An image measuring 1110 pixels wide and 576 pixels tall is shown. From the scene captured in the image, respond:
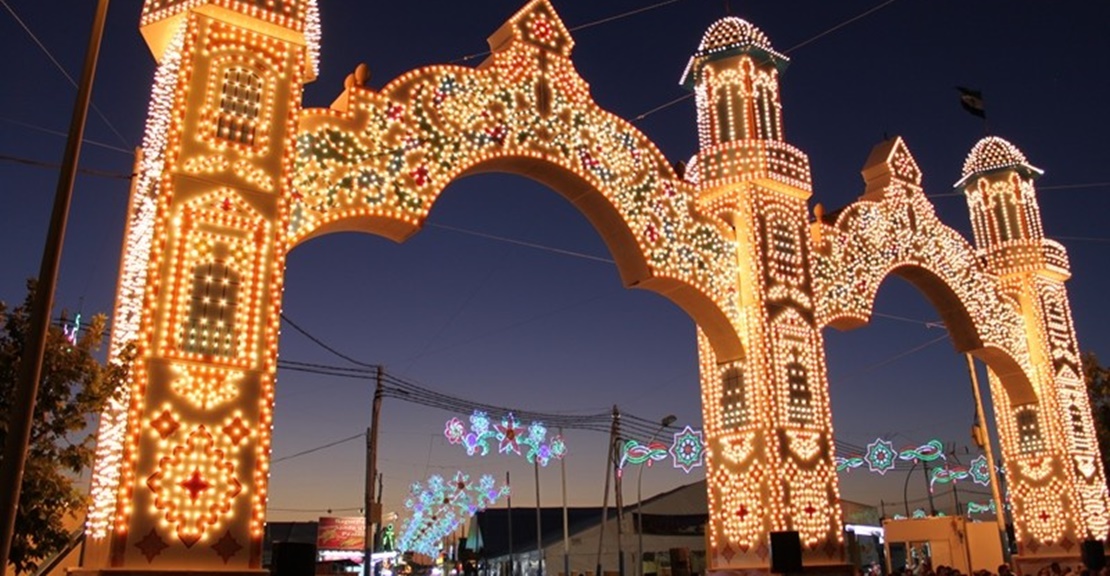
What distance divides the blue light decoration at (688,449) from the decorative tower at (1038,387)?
7.15 meters

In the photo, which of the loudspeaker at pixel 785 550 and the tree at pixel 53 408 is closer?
the tree at pixel 53 408

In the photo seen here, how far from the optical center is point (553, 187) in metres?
14.2

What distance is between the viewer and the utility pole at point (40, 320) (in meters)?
6.42

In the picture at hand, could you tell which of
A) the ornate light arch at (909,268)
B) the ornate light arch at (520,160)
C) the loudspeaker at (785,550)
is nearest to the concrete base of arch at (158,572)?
the ornate light arch at (520,160)

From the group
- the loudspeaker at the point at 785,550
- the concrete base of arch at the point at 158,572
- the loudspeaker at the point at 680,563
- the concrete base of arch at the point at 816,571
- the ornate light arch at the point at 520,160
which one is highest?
the ornate light arch at the point at 520,160

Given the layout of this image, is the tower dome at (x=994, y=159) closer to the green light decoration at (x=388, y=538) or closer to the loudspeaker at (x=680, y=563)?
the loudspeaker at (x=680, y=563)

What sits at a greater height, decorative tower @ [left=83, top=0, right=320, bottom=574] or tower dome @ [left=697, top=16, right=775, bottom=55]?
tower dome @ [left=697, top=16, right=775, bottom=55]

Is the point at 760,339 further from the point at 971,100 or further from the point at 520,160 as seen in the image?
the point at 971,100

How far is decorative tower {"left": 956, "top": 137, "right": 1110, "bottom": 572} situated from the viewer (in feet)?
66.3

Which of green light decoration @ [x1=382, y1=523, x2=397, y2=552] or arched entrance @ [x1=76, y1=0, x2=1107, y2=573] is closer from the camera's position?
arched entrance @ [x1=76, y1=0, x2=1107, y2=573]

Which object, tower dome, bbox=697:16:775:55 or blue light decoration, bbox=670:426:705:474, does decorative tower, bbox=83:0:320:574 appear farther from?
blue light decoration, bbox=670:426:705:474

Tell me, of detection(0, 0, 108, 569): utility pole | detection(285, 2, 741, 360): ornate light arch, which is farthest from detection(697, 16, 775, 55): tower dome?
detection(0, 0, 108, 569): utility pole

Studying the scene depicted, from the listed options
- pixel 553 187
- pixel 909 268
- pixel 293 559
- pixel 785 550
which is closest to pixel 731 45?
pixel 553 187

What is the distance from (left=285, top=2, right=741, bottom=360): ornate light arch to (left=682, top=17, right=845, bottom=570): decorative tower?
0.54 metres
